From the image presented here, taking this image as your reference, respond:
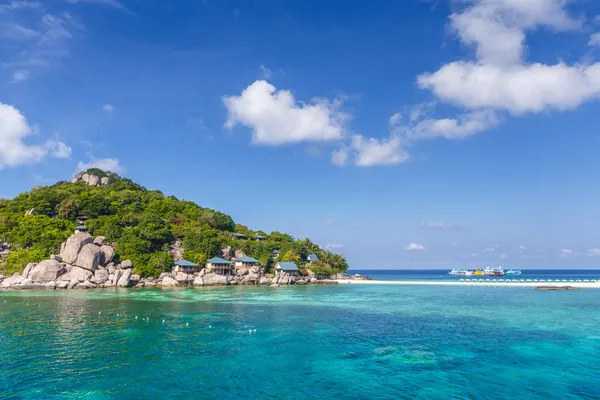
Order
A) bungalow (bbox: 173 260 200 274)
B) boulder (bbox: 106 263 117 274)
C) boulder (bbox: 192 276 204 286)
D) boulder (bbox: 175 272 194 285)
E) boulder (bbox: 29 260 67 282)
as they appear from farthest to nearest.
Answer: bungalow (bbox: 173 260 200 274), boulder (bbox: 192 276 204 286), boulder (bbox: 175 272 194 285), boulder (bbox: 106 263 117 274), boulder (bbox: 29 260 67 282)

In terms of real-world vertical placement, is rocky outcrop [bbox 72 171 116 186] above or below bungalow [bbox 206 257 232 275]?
above

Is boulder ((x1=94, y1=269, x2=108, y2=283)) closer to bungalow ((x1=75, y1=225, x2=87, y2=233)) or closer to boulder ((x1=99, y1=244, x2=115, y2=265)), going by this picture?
boulder ((x1=99, y1=244, x2=115, y2=265))

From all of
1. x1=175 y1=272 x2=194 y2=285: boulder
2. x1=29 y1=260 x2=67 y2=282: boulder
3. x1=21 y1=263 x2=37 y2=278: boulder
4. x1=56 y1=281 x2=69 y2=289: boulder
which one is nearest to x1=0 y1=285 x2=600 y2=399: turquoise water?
x1=56 y1=281 x2=69 y2=289: boulder

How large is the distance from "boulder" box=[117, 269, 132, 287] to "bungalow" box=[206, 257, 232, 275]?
1582 cm

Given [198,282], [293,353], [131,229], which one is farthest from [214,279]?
[293,353]

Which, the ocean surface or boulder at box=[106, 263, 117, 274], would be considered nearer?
the ocean surface

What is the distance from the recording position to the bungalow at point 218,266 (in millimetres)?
77250

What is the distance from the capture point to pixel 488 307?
4484 cm

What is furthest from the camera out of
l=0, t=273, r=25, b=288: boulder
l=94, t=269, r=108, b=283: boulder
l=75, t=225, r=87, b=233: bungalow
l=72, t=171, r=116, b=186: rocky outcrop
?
l=72, t=171, r=116, b=186: rocky outcrop

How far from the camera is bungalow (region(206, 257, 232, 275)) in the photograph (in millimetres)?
77250

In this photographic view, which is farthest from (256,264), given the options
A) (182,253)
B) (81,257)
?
(81,257)

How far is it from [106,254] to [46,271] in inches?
397

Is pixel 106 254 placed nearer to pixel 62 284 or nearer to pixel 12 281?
pixel 62 284

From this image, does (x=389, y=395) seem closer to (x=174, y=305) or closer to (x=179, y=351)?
(x=179, y=351)
